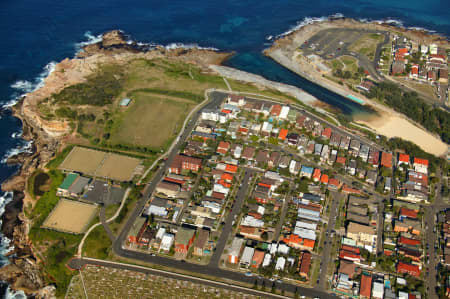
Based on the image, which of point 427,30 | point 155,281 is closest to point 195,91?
point 155,281

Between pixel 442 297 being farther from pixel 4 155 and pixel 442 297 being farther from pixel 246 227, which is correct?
pixel 4 155

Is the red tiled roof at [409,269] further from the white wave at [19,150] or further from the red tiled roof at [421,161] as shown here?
the white wave at [19,150]

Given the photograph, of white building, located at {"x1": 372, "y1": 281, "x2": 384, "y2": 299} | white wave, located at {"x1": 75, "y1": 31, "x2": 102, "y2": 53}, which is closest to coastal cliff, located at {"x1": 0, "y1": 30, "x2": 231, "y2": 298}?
white wave, located at {"x1": 75, "y1": 31, "x2": 102, "y2": 53}

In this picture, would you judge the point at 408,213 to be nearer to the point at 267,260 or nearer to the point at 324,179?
the point at 324,179

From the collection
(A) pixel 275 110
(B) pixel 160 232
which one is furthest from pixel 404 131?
(B) pixel 160 232

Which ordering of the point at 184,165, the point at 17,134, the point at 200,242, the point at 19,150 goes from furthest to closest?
1. the point at 17,134
2. the point at 19,150
3. the point at 184,165
4. the point at 200,242
